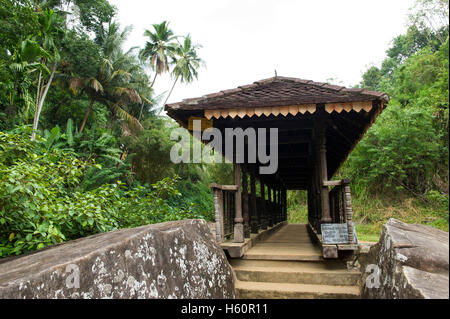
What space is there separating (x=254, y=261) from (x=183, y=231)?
1914 mm

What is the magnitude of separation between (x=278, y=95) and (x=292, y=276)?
2809mm

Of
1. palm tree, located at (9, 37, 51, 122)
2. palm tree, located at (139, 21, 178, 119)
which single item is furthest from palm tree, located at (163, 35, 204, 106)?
palm tree, located at (9, 37, 51, 122)

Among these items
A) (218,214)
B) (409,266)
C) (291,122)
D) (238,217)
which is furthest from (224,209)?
(409,266)

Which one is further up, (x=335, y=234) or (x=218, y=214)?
(x=218, y=214)

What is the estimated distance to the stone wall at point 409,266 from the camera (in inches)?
68.6

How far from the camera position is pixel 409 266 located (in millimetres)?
2314

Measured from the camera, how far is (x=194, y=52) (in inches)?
1141

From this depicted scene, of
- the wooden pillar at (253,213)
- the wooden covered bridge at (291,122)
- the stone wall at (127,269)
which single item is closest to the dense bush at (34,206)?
the stone wall at (127,269)

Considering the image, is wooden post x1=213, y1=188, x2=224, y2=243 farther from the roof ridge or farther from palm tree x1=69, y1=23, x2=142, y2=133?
palm tree x1=69, y1=23, x2=142, y2=133

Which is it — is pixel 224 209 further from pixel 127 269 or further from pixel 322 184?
pixel 127 269

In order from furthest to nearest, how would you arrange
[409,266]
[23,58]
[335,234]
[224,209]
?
[23,58] < [224,209] < [335,234] < [409,266]

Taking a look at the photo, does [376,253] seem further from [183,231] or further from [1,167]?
[1,167]

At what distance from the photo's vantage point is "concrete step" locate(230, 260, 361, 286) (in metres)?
4.12
